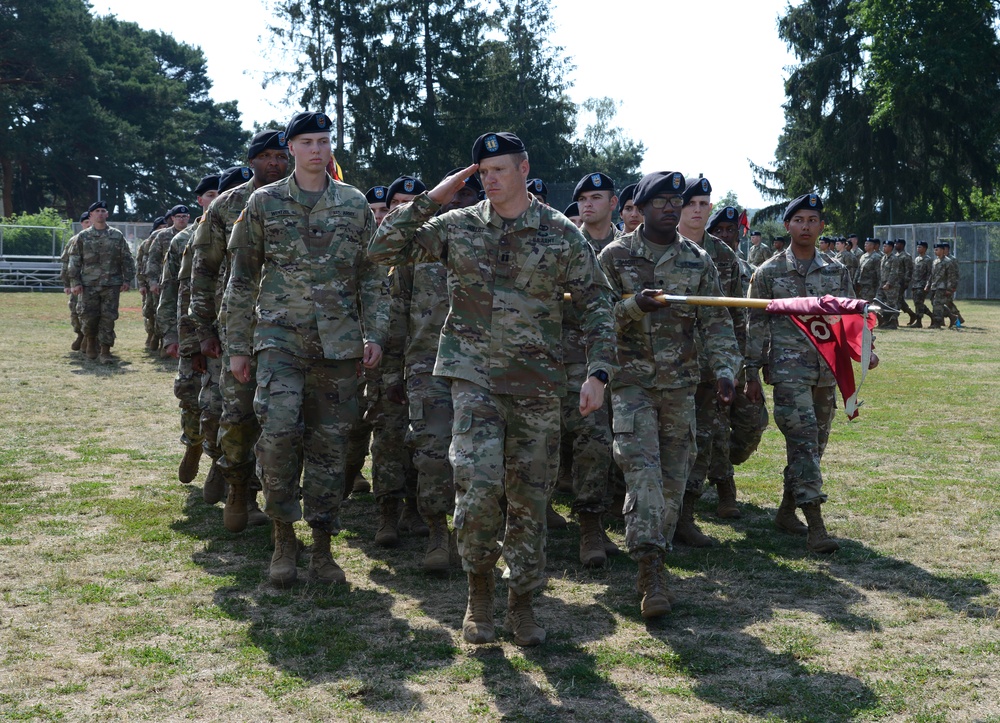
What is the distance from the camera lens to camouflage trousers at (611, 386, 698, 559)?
5656mm

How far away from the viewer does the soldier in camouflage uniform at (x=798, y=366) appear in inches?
275

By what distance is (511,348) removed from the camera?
5.14 m

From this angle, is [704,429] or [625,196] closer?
[704,429]

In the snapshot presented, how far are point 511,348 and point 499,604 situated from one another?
155cm

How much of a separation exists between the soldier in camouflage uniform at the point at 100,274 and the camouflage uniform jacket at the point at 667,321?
12686mm

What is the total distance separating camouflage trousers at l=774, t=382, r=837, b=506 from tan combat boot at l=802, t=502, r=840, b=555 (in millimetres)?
71

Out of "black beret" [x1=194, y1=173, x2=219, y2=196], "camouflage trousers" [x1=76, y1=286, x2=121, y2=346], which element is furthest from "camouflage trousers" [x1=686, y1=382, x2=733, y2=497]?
"camouflage trousers" [x1=76, y1=286, x2=121, y2=346]

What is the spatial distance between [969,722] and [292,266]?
4.10 m

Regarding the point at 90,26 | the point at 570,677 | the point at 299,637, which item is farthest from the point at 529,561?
the point at 90,26

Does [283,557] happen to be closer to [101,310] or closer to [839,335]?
[839,335]

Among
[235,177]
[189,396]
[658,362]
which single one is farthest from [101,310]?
[658,362]

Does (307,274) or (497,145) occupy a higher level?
(497,145)

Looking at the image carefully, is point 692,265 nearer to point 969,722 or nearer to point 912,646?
point 912,646

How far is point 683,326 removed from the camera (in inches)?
240
